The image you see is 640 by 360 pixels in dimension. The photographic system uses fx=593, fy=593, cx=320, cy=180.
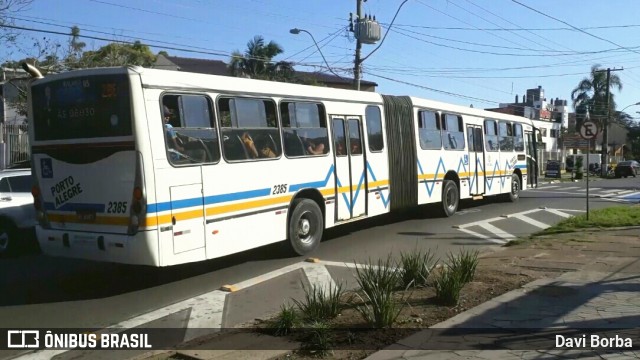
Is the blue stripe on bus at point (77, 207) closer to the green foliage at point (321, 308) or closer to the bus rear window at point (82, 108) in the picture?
the bus rear window at point (82, 108)

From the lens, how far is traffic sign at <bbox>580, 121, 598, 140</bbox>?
51.4ft

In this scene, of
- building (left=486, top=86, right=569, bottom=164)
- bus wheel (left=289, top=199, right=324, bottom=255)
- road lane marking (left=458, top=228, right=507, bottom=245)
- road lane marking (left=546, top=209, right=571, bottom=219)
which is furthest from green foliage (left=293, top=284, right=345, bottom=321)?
building (left=486, top=86, right=569, bottom=164)

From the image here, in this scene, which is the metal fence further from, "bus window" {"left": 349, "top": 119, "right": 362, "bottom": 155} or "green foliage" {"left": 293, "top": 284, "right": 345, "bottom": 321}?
"green foliage" {"left": 293, "top": 284, "right": 345, "bottom": 321}

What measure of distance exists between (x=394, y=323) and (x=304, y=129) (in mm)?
5245

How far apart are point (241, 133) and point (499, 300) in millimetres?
4484

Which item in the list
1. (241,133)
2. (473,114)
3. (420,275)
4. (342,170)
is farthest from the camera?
(473,114)

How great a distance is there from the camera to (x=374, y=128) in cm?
1280

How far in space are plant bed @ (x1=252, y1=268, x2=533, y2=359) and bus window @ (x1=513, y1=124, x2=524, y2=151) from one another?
43.8 feet

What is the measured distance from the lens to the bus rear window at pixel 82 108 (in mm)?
7668

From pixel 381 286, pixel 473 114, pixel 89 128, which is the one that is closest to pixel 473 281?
pixel 381 286

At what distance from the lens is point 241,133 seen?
9125 mm

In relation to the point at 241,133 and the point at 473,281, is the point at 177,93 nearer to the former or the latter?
the point at 241,133

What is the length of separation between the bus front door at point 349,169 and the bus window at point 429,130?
2.99 m

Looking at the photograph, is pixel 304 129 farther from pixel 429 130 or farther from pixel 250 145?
pixel 429 130
